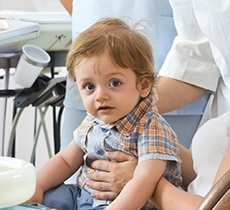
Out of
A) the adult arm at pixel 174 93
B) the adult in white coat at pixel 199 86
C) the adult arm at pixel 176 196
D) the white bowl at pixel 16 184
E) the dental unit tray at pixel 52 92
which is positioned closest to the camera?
the white bowl at pixel 16 184

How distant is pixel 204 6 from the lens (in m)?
1.34

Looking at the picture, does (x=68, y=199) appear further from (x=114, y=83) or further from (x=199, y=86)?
(x=199, y=86)

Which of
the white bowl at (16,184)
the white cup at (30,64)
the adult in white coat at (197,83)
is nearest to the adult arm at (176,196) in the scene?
the adult in white coat at (197,83)

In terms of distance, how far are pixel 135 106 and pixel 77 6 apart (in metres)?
0.61

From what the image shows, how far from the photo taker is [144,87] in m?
1.27

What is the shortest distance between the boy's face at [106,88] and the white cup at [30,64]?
0.88 meters

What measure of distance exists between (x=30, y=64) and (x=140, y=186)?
101 cm

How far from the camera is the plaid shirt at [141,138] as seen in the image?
1234mm

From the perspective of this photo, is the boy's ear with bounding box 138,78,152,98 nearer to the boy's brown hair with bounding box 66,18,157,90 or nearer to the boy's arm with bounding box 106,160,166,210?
the boy's brown hair with bounding box 66,18,157,90

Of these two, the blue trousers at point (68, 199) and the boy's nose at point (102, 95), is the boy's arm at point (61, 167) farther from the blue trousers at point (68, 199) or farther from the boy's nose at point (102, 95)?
the boy's nose at point (102, 95)

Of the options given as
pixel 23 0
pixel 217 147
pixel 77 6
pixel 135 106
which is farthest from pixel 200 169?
pixel 23 0

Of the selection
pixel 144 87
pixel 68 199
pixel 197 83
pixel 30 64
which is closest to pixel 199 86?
pixel 197 83

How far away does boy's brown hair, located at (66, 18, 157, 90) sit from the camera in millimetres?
1226

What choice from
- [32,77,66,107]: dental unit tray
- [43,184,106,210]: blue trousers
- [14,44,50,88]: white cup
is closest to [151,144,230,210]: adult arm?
[43,184,106,210]: blue trousers
